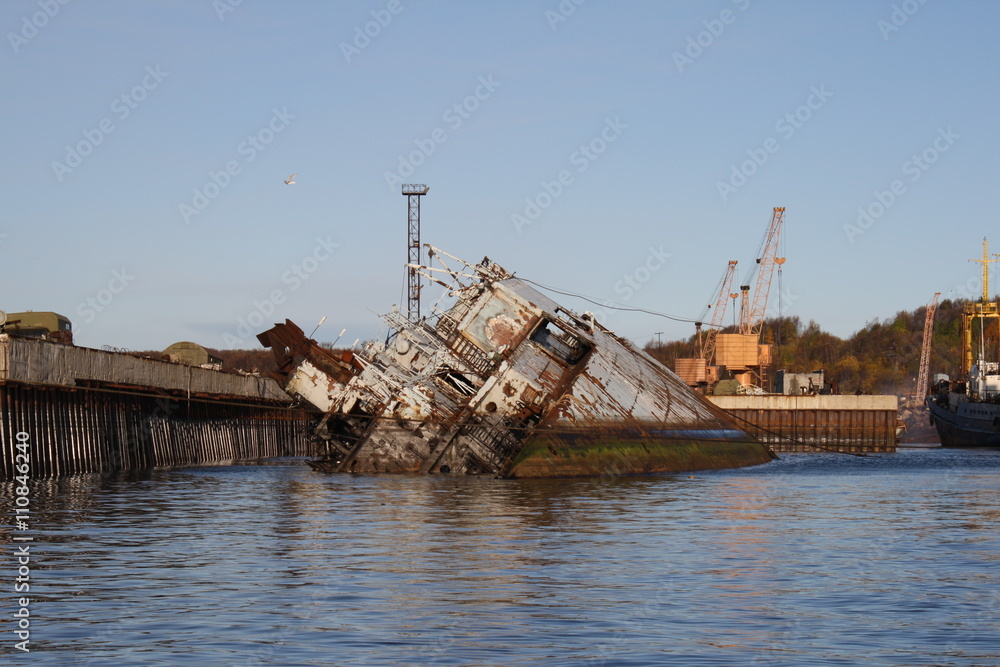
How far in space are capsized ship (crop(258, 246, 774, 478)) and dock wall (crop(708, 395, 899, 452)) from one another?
4056cm

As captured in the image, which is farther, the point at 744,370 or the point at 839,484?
the point at 744,370

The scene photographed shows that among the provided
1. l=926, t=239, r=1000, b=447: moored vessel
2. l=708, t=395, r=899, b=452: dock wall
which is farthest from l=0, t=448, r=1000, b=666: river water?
l=926, t=239, r=1000, b=447: moored vessel

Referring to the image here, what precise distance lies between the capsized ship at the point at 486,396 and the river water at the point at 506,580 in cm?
783

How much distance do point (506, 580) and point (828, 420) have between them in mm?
72785

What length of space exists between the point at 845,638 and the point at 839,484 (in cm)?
2943

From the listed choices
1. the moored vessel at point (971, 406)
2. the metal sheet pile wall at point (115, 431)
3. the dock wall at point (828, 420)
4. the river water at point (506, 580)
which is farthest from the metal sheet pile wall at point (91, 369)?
the moored vessel at point (971, 406)

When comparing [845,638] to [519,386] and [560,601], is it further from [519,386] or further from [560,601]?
[519,386]

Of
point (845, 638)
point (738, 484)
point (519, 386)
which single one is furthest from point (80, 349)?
point (845, 638)

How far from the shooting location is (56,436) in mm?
41406

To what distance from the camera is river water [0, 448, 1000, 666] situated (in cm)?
1357

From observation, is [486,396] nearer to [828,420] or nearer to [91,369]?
[91,369]

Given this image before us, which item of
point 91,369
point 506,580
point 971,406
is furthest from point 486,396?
point 971,406

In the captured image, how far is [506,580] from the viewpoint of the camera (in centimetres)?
1816

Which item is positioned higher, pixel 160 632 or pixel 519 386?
pixel 519 386
